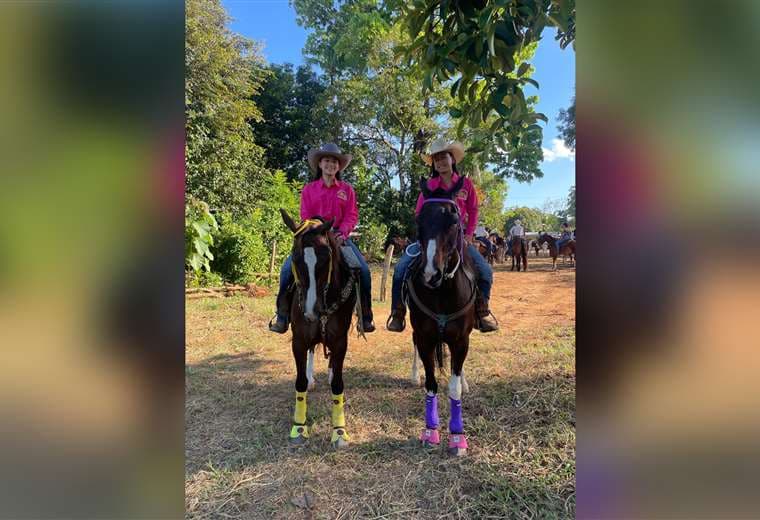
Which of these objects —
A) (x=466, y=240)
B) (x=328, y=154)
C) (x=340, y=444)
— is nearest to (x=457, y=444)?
(x=340, y=444)

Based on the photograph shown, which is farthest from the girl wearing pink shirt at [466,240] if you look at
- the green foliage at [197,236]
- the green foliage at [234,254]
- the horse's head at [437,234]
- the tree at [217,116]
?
the tree at [217,116]

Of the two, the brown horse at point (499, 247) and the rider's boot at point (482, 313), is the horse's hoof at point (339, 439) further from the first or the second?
the brown horse at point (499, 247)

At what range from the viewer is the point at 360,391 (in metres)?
4.70

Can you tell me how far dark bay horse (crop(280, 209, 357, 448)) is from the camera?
9.71 feet

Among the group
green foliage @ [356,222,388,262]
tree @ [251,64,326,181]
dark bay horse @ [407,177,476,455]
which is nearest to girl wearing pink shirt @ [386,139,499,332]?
dark bay horse @ [407,177,476,455]

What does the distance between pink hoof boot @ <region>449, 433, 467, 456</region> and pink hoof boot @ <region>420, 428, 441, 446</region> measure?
0.16 m

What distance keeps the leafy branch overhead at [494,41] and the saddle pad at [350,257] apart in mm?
1865

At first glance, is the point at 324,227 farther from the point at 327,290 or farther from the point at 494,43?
the point at 494,43

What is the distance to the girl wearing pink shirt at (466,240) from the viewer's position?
3.77 metres

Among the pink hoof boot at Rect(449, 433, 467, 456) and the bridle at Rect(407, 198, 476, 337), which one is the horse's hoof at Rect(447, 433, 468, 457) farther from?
the bridle at Rect(407, 198, 476, 337)
